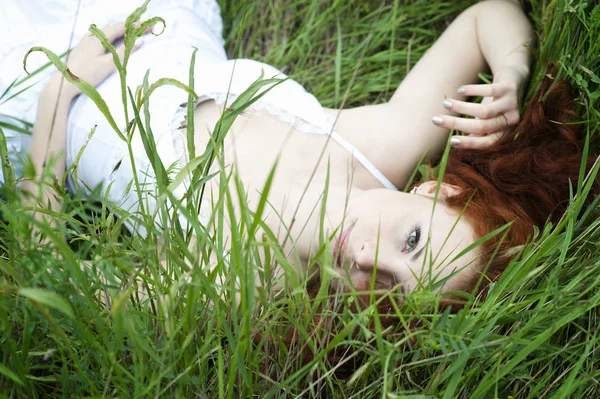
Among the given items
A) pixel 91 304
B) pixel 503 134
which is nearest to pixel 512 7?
pixel 503 134

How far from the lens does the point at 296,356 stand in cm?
116

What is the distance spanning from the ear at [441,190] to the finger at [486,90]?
34cm

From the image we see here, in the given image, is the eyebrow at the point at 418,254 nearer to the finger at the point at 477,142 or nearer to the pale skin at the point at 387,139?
the pale skin at the point at 387,139

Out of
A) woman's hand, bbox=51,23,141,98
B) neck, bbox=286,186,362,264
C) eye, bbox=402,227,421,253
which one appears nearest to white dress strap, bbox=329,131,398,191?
neck, bbox=286,186,362,264

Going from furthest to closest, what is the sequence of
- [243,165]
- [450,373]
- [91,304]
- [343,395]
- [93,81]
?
[93,81] → [243,165] → [343,395] → [450,373] → [91,304]

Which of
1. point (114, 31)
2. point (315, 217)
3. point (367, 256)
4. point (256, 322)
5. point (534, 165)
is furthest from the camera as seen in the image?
point (114, 31)

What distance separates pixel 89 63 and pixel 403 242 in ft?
4.21

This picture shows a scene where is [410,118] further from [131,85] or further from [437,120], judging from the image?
[131,85]

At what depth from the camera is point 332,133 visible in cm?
198

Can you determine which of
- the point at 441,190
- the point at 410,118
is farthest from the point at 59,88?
the point at 441,190

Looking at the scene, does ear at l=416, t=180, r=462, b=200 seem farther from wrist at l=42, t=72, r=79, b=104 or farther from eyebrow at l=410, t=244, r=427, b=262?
wrist at l=42, t=72, r=79, b=104

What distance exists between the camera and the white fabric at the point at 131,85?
74.1 inches

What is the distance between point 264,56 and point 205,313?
1752 millimetres

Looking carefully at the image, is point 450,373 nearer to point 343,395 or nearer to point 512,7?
point 343,395
